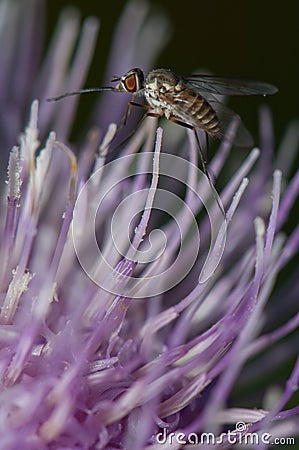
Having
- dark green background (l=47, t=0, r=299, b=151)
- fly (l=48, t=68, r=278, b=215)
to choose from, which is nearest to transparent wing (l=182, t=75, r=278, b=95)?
fly (l=48, t=68, r=278, b=215)

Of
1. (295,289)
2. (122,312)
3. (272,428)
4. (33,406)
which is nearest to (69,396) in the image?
(33,406)

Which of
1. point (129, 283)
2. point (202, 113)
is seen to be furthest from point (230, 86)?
point (129, 283)

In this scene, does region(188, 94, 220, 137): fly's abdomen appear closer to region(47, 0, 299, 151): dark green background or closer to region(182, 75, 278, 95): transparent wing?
region(182, 75, 278, 95): transparent wing

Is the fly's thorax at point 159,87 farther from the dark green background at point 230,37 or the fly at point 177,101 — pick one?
the dark green background at point 230,37

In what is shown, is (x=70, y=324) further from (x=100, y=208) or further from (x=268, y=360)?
(x=268, y=360)

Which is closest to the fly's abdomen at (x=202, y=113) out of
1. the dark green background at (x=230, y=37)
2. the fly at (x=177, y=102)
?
the fly at (x=177, y=102)

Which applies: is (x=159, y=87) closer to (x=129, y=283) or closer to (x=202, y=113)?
(x=202, y=113)
